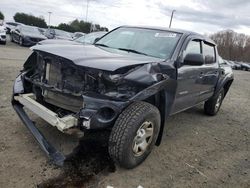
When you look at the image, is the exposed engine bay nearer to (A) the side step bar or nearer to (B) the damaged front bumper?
(B) the damaged front bumper

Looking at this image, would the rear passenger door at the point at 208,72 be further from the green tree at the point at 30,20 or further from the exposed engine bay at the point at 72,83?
the green tree at the point at 30,20

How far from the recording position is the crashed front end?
310cm

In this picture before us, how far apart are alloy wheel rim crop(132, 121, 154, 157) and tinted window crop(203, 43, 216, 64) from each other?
2.35 metres

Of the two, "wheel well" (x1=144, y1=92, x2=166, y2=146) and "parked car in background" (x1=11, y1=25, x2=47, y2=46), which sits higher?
"wheel well" (x1=144, y1=92, x2=166, y2=146)

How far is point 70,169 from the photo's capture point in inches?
132

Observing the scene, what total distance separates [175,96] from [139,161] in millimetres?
1195

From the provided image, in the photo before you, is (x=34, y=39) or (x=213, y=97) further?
(x=34, y=39)

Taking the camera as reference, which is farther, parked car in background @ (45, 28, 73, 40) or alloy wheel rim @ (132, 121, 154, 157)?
parked car in background @ (45, 28, 73, 40)

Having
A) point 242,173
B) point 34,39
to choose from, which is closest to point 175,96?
point 242,173

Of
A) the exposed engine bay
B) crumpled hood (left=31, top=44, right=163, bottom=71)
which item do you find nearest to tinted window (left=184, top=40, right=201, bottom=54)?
crumpled hood (left=31, top=44, right=163, bottom=71)

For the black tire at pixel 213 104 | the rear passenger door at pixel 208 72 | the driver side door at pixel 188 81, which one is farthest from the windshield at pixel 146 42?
the black tire at pixel 213 104

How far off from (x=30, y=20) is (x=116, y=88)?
58436 mm

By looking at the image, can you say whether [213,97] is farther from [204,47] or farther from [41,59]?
[41,59]

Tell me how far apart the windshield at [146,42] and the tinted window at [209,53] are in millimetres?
1107
